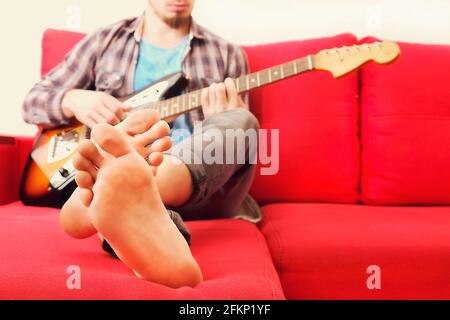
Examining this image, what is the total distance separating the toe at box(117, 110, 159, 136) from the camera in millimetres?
618

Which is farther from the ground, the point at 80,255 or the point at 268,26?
the point at 268,26

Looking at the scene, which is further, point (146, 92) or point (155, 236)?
point (146, 92)

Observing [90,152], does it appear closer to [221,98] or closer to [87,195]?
[87,195]

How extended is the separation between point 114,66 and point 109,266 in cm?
70

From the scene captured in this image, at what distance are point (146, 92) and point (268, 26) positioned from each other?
62 centimetres

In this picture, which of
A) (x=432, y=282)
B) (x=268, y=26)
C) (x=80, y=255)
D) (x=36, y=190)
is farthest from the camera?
(x=268, y=26)

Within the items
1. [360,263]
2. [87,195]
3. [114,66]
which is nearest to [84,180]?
Answer: [87,195]

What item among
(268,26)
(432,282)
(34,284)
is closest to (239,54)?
(268,26)

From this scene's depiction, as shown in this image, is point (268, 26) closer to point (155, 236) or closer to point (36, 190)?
point (36, 190)

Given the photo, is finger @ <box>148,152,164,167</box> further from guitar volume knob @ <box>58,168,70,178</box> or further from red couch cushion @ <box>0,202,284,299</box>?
guitar volume knob @ <box>58,168,70,178</box>

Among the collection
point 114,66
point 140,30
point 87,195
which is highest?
point 140,30

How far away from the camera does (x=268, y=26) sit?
1550 mm

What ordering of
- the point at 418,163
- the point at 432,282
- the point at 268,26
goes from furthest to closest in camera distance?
the point at 268,26
the point at 418,163
the point at 432,282

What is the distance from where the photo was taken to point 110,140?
0.54 meters
